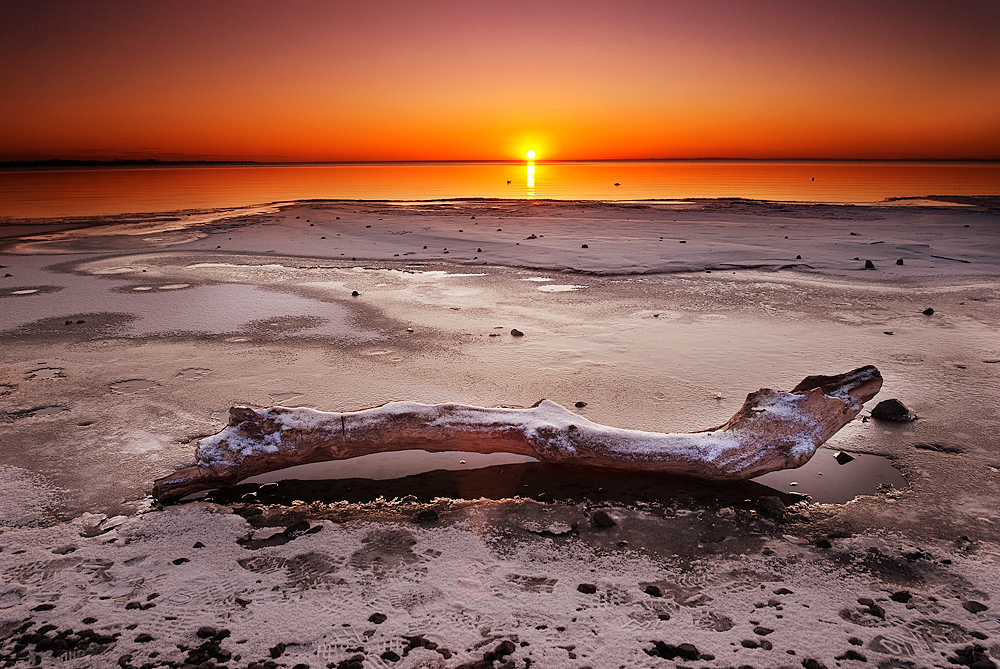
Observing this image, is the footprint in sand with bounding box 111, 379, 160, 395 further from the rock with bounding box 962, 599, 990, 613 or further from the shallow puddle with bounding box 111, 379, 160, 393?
the rock with bounding box 962, 599, 990, 613

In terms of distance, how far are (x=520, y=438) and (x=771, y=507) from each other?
1.24 meters

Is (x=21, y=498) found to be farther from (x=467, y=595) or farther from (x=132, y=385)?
(x=467, y=595)

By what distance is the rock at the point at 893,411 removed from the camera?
3.72 meters

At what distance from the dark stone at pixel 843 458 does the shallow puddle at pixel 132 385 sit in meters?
4.49

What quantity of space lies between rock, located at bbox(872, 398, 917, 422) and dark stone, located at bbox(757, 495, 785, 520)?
1.38 meters

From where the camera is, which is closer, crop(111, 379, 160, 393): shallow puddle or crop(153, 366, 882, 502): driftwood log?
crop(153, 366, 882, 502): driftwood log

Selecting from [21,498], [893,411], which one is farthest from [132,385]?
[893,411]

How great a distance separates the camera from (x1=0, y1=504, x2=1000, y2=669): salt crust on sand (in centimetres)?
195

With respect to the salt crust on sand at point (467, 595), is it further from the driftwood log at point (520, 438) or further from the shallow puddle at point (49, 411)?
the shallow puddle at point (49, 411)

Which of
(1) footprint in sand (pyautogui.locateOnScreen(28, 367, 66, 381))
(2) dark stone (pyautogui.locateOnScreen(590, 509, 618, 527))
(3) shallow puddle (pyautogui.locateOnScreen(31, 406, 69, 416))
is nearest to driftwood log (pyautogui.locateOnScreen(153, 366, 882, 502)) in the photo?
(2) dark stone (pyautogui.locateOnScreen(590, 509, 618, 527))

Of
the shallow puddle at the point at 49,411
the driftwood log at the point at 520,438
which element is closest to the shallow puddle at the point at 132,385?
the shallow puddle at the point at 49,411

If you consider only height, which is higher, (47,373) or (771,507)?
(47,373)

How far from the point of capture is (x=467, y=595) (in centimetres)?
221

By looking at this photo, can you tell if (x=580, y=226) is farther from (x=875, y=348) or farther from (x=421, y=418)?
(x=421, y=418)
